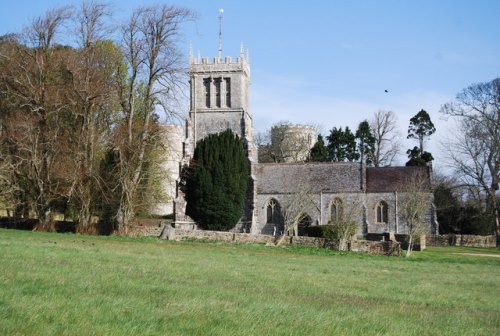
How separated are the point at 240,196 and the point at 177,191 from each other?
4894 millimetres

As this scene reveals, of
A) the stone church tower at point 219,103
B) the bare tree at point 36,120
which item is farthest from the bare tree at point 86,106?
the stone church tower at point 219,103

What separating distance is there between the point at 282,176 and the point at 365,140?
80.0 ft

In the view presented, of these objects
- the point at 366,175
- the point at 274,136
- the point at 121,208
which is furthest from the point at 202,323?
the point at 274,136

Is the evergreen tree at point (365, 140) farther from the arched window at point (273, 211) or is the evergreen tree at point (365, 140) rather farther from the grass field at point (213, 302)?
the grass field at point (213, 302)

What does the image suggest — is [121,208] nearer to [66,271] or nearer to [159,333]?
[66,271]

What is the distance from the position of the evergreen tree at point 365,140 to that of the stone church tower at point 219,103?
24428mm

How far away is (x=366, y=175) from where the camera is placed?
59031 mm

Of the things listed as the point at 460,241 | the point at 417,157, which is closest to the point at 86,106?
the point at 460,241

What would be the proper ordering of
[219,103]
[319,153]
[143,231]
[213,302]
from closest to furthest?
[213,302] < [143,231] < [219,103] < [319,153]

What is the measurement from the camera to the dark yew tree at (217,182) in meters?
50.8

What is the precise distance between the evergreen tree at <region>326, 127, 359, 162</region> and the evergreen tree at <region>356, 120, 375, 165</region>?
75cm

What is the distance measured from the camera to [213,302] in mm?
9789

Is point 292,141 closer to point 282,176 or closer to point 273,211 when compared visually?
point 282,176

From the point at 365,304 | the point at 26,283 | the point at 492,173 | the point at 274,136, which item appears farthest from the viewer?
the point at 274,136
